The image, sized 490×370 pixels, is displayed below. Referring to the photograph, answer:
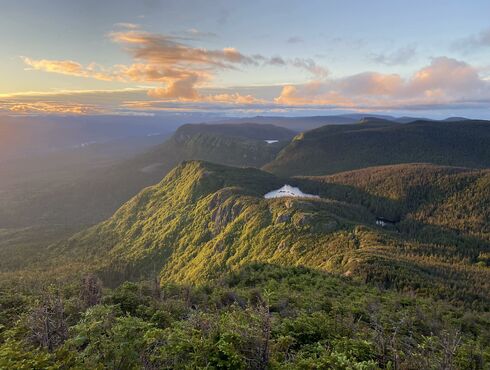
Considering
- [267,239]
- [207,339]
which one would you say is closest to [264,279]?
[267,239]

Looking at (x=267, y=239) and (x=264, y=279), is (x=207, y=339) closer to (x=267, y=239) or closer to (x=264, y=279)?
(x=264, y=279)

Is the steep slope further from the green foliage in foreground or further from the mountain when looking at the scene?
the green foliage in foreground

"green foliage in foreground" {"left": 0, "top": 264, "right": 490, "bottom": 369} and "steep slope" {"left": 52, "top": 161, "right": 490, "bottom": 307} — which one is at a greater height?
"green foliage in foreground" {"left": 0, "top": 264, "right": 490, "bottom": 369}

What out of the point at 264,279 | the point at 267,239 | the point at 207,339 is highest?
the point at 207,339

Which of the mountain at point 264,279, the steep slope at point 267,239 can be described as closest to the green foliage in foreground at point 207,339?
the mountain at point 264,279

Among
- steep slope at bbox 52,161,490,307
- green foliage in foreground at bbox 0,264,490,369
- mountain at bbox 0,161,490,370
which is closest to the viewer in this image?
green foliage in foreground at bbox 0,264,490,369

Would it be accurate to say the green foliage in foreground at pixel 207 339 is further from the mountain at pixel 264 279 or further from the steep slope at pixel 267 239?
the steep slope at pixel 267 239

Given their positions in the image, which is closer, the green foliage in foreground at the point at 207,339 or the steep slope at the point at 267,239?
the green foliage in foreground at the point at 207,339

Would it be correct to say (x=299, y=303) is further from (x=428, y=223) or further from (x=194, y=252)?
(x=428, y=223)

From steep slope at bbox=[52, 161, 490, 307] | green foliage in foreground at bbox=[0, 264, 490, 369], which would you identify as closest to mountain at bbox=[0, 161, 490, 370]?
green foliage in foreground at bbox=[0, 264, 490, 369]

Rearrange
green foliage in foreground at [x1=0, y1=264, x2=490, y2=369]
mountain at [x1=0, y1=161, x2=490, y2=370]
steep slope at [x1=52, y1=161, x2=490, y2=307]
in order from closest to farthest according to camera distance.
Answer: green foliage in foreground at [x1=0, y1=264, x2=490, y2=369]
mountain at [x1=0, y1=161, x2=490, y2=370]
steep slope at [x1=52, y1=161, x2=490, y2=307]
